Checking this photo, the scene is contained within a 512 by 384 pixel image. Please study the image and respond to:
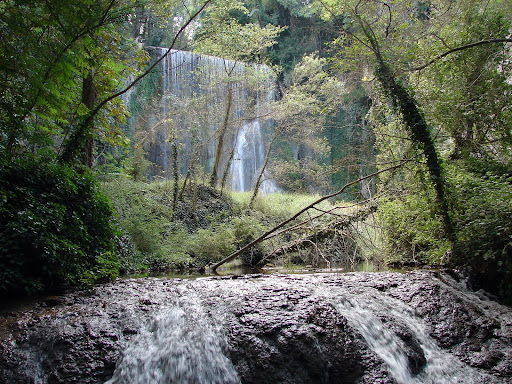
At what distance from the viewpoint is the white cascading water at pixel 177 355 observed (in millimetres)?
2814

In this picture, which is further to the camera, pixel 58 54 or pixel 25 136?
pixel 58 54

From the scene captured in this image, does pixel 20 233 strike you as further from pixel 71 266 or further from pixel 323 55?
pixel 323 55

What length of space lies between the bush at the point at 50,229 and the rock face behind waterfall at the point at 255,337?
39 cm

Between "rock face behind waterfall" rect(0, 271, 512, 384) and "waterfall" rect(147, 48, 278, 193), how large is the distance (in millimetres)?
10994

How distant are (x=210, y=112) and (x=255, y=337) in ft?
46.6

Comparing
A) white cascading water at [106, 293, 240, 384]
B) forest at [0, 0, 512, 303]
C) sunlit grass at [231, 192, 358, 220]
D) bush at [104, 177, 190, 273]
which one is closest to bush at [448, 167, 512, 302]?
forest at [0, 0, 512, 303]

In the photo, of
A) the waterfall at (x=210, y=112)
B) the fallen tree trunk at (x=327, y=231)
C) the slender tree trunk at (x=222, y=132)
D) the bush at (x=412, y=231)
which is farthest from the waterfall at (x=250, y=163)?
the bush at (x=412, y=231)

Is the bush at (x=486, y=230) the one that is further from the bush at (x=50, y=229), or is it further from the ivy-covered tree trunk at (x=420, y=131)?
the bush at (x=50, y=229)

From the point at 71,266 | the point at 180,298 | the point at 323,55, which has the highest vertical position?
the point at 323,55

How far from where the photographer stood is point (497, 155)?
24.8ft

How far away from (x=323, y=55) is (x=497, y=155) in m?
22.3

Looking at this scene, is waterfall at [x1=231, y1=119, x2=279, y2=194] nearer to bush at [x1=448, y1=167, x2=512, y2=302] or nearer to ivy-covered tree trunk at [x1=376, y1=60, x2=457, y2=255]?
ivy-covered tree trunk at [x1=376, y1=60, x2=457, y2=255]

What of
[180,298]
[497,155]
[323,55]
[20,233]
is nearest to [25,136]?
[20,233]

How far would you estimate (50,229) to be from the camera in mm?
4141
